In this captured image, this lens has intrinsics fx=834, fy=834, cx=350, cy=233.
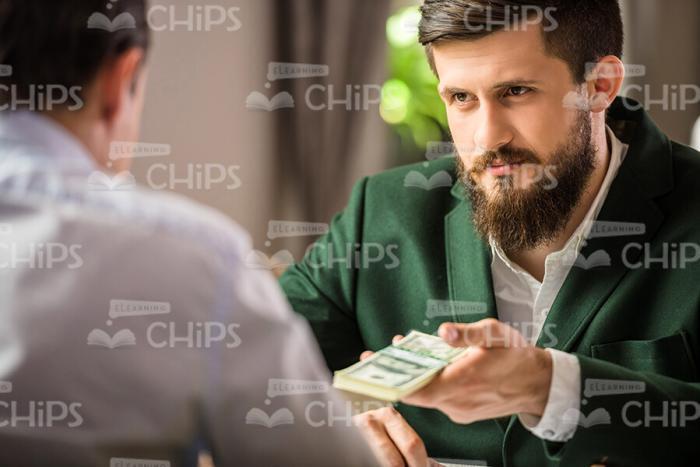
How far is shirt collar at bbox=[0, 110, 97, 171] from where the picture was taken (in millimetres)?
984

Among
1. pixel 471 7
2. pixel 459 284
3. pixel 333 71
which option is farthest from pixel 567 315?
pixel 333 71

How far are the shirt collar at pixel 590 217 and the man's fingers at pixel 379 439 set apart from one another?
39cm

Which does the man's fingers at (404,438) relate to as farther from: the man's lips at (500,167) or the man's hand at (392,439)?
the man's lips at (500,167)

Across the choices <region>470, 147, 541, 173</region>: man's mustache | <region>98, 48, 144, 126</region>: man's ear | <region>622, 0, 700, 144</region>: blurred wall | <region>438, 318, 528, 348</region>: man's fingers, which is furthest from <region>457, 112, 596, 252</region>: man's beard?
<region>98, 48, 144, 126</region>: man's ear

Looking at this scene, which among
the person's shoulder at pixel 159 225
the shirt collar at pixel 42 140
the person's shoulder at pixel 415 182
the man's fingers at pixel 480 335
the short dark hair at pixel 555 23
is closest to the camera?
the person's shoulder at pixel 159 225

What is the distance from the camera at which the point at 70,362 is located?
2.96 feet

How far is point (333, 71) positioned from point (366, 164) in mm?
235

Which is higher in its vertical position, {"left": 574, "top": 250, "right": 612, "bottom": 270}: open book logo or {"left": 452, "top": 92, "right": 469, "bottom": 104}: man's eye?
{"left": 452, "top": 92, "right": 469, "bottom": 104}: man's eye

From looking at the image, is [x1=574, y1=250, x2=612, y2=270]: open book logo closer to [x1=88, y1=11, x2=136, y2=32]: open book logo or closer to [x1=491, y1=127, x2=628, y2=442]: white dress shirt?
[x1=491, y1=127, x2=628, y2=442]: white dress shirt

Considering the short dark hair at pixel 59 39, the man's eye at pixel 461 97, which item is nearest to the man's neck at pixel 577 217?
the man's eye at pixel 461 97

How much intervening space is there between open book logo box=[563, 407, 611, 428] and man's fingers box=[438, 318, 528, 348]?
147 mm

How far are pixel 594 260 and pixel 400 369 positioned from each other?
46 cm

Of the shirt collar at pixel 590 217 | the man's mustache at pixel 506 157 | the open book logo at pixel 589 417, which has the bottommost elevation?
the open book logo at pixel 589 417

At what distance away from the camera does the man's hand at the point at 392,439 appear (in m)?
1.38
